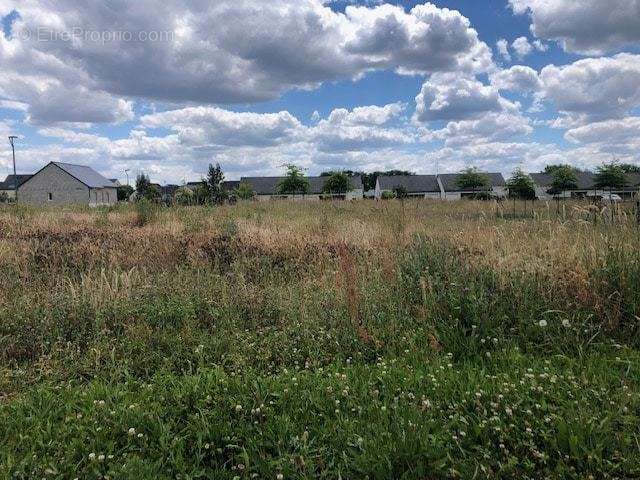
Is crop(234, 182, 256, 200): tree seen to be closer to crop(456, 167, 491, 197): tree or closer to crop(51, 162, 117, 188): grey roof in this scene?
crop(51, 162, 117, 188): grey roof

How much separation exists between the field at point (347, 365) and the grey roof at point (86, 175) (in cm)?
6166

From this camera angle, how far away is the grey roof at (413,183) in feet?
281

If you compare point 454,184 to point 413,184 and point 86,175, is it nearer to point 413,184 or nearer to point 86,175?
point 413,184

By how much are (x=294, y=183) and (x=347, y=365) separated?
61.8m

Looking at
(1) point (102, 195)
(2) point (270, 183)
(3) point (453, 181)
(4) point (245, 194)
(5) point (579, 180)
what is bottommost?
(4) point (245, 194)

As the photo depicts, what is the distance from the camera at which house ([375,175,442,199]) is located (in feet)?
280

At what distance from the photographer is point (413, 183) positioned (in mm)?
87750

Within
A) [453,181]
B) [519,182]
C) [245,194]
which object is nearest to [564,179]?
[519,182]

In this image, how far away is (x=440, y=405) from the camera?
3.06 m

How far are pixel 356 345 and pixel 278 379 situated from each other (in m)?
1.01

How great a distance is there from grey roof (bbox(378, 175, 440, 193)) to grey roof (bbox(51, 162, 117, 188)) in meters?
50.9

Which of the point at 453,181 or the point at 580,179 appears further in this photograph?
the point at 453,181

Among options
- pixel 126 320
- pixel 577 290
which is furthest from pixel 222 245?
pixel 577 290

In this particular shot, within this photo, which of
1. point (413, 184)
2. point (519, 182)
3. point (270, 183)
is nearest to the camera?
point (519, 182)
